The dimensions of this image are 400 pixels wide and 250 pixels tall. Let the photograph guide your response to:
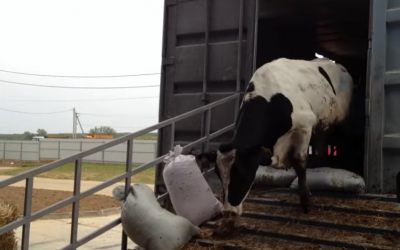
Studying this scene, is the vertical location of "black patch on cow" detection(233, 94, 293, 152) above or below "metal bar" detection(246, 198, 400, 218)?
above

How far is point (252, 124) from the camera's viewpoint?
4.93 meters

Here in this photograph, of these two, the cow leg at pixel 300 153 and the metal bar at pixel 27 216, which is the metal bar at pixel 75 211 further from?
the cow leg at pixel 300 153

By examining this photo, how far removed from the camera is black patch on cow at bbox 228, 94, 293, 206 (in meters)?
4.61

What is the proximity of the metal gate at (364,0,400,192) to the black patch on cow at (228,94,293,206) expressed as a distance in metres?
0.96

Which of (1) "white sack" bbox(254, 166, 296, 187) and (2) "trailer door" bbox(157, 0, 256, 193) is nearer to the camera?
(1) "white sack" bbox(254, 166, 296, 187)

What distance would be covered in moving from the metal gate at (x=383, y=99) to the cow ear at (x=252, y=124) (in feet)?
3.96

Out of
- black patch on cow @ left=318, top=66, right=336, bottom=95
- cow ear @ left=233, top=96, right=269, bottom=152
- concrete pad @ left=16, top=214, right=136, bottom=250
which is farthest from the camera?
concrete pad @ left=16, top=214, right=136, bottom=250

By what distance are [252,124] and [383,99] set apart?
1.48 meters

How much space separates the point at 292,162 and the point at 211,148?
1379mm

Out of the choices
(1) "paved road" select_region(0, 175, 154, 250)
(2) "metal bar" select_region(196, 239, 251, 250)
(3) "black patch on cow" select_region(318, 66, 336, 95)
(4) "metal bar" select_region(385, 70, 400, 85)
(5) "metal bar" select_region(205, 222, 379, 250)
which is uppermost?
(3) "black patch on cow" select_region(318, 66, 336, 95)

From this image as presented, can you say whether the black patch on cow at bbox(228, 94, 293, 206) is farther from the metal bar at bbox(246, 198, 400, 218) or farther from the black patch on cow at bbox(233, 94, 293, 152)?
the metal bar at bbox(246, 198, 400, 218)

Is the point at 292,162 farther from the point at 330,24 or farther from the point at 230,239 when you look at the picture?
the point at 330,24

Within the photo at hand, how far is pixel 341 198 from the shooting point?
17.2 ft

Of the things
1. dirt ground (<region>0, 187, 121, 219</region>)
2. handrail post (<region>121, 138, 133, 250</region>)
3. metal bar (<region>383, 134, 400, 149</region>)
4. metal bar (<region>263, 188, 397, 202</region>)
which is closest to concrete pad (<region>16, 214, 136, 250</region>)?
dirt ground (<region>0, 187, 121, 219</region>)
